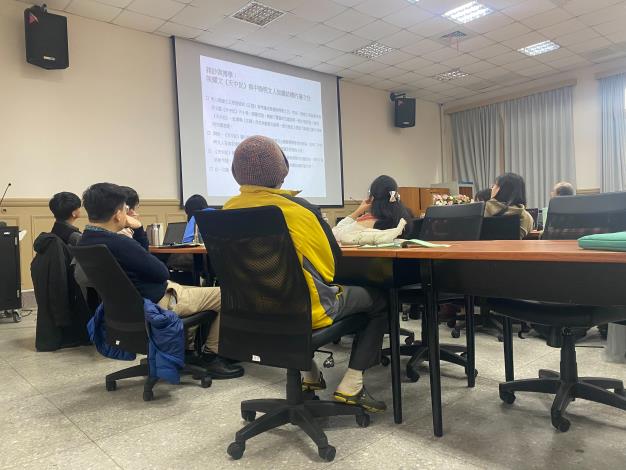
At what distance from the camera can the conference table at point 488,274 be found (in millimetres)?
1210

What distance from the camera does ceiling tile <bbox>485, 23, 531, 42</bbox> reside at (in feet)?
18.6

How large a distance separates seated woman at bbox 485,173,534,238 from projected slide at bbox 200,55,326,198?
3.11 meters

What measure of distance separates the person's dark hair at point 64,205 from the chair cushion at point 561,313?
2.86 meters

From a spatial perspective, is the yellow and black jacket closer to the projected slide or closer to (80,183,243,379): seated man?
(80,183,243,379): seated man

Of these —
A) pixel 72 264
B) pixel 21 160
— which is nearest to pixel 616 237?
pixel 72 264

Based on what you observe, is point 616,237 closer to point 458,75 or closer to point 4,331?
point 4,331

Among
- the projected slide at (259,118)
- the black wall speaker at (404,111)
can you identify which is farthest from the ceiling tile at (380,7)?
the black wall speaker at (404,111)

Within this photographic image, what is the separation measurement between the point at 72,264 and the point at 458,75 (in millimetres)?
6502

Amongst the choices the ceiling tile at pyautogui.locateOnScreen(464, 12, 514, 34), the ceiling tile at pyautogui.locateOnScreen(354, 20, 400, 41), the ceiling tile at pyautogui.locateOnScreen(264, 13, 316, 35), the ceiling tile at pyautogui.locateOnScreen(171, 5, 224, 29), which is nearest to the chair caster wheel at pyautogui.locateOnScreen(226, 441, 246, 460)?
the ceiling tile at pyautogui.locateOnScreen(171, 5, 224, 29)

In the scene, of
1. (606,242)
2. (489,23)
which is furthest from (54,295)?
(489,23)

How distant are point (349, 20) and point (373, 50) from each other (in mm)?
1026

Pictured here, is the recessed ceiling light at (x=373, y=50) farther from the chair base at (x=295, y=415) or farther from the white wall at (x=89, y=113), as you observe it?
the chair base at (x=295, y=415)

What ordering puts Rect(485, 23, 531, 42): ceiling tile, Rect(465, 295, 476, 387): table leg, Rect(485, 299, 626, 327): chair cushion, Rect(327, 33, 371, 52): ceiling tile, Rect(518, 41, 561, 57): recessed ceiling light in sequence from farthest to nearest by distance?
Rect(518, 41, 561, 57): recessed ceiling light
Rect(327, 33, 371, 52): ceiling tile
Rect(485, 23, 531, 42): ceiling tile
Rect(465, 295, 476, 387): table leg
Rect(485, 299, 626, 327): chair cushion

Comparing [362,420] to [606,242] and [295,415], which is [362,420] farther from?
[606,242]
